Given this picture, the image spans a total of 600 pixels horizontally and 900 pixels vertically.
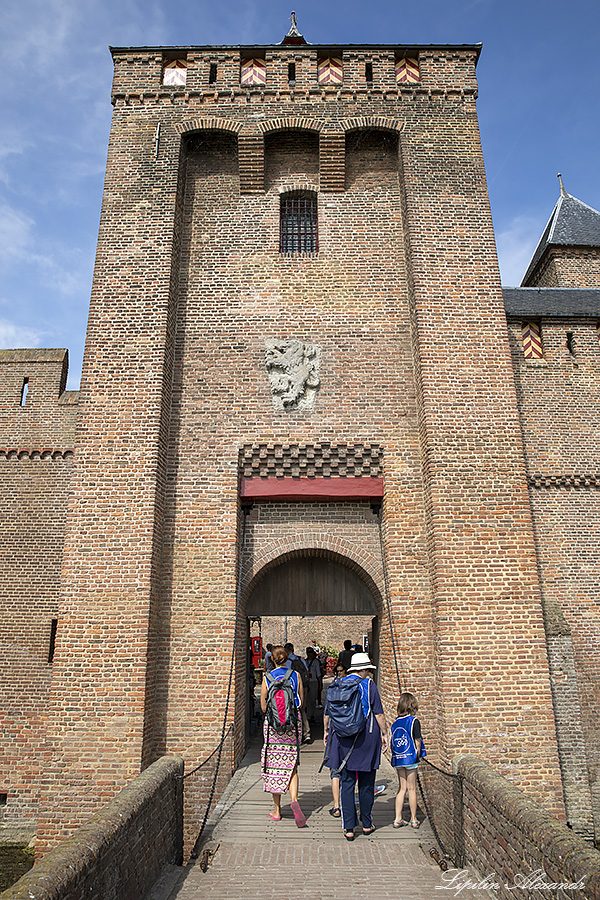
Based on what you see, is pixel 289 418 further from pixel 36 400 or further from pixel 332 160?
pixel 36 400

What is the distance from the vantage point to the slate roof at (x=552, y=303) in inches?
456

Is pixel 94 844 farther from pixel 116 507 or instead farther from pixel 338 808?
pixel 116 507

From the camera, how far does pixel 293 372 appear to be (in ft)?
31.1

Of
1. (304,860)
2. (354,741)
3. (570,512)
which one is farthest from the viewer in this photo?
(570,512)

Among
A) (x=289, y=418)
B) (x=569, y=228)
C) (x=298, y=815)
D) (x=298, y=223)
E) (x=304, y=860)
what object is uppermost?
(x=569, y=228)

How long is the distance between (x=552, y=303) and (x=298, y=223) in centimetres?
609

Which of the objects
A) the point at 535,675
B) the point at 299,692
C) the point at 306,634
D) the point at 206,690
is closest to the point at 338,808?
the point at 299,692

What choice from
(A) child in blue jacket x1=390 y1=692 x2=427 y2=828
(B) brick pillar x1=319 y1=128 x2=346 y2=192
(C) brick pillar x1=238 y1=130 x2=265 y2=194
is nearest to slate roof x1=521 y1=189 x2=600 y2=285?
(B) brick pillar x1=319 y1=128 x2=346 y2=192

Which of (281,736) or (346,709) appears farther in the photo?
(281,736)

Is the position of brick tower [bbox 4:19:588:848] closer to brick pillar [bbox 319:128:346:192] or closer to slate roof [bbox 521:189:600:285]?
brick pillar [bbox 319:128:346:192]

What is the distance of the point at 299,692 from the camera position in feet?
21.7

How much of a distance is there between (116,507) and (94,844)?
4754mm

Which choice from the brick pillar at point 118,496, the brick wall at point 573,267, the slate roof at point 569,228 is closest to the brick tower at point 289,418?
the brick pillar at point 118,496

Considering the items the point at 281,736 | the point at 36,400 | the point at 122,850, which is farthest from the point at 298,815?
the point at 36,400
